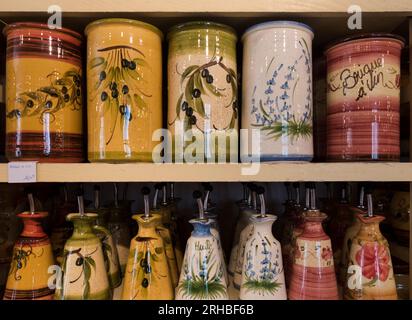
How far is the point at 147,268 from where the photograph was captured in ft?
1.84

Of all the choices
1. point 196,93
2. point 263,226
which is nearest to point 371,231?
point 263,226

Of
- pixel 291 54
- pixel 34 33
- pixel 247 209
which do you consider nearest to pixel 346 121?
pixel 291 54

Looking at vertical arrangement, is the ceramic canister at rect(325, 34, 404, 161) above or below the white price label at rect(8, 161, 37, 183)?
above

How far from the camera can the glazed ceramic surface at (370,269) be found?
554mm

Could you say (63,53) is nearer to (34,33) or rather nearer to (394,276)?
(34,33)

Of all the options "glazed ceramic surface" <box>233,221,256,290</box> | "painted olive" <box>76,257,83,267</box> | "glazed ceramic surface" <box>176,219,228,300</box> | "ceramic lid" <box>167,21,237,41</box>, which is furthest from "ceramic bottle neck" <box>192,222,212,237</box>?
"ceramic lid" <box>167,21,237,41</box>

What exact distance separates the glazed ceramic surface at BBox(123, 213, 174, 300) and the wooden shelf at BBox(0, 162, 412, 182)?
0.34ft

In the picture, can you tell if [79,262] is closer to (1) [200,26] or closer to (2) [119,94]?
(2) [119,94]

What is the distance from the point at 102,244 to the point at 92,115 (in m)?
0.27

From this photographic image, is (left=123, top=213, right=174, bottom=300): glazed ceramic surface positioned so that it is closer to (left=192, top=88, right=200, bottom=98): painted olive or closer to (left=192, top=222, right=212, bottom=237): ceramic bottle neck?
(left=192, top=222, right=212, bottom=237): ceramic bottle neck

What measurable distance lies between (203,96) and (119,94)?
0.47 ft

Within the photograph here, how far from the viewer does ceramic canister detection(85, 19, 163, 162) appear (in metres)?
0.52

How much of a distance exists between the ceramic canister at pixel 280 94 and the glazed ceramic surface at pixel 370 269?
20 cm
